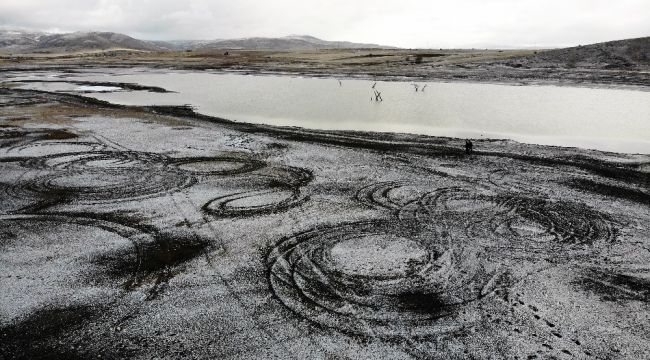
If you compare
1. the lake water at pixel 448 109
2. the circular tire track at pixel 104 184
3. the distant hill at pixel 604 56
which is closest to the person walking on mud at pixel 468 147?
the lake water at pixel 448 109

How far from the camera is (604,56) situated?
188 ft

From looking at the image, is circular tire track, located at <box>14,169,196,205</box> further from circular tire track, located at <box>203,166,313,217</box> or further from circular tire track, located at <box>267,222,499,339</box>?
circular tire track, located at <box>267,222,499,339</box>

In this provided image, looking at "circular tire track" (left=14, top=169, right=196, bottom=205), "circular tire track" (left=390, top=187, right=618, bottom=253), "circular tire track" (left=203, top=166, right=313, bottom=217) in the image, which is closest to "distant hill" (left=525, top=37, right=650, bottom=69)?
"circular tire track" (left=390, top=187, right=618, bottom=253)

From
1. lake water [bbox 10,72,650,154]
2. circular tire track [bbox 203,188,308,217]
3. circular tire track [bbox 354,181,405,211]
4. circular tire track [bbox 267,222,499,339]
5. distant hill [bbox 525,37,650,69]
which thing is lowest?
circular tire track [bbox 267,222,499,339]

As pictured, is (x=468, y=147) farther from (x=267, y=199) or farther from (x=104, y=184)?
(x=104, y=184)

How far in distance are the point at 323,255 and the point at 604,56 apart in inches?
2406

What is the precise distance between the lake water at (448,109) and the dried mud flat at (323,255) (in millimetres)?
6148

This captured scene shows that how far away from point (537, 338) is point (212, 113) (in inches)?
991

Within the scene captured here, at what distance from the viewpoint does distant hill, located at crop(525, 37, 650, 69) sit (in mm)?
54656

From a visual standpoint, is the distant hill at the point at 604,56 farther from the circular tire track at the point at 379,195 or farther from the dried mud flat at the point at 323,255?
the circular tire track at the point at 379,195

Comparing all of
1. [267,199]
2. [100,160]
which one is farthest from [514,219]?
[100,160]

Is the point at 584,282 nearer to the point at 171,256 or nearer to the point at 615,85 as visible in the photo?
the point at 171,256

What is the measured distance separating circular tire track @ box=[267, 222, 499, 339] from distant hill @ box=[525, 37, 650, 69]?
183 feet

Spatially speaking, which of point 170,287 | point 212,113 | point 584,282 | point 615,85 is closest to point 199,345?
point 170,287
